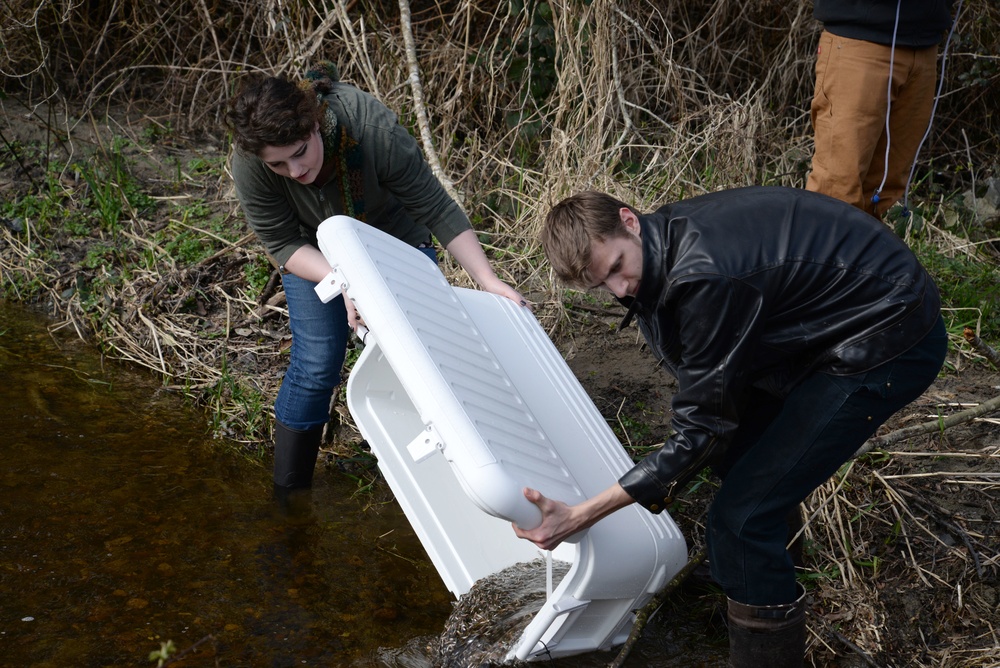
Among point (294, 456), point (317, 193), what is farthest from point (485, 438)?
point (294, 456)

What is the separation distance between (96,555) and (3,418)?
3.89 feet

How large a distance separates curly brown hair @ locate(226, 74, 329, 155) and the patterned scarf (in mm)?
109

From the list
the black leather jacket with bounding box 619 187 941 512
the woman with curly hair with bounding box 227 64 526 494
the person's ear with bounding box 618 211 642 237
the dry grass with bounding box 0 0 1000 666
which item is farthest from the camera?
the dry grass with bounding box 0 0 1000 666

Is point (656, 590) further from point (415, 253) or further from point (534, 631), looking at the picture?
point (415, 253)

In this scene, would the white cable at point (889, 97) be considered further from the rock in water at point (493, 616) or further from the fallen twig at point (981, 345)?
the rock in water at point (493, 616)

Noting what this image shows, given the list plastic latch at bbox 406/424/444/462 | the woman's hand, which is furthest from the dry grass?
plastic latch at bbox 406/424/444/462

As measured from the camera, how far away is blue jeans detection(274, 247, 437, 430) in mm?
2998

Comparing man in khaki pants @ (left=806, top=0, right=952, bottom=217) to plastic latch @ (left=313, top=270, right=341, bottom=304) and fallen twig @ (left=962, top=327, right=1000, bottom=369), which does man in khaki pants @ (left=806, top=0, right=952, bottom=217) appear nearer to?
fallen twig @ (left=962, top=327, right=1000, bottom=369)

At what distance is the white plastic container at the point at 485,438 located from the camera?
7.09 feet

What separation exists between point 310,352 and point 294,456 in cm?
49

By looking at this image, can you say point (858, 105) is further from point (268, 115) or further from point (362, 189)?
point (268, 115)

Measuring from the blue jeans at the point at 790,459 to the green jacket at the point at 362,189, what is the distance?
1.32 meters

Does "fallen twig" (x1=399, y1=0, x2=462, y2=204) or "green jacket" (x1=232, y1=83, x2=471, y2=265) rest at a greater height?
"green jacket" (x1=232, y1=83, x2=471, y2=265)

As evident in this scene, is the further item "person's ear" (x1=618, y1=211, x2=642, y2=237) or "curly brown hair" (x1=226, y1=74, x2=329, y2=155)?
"curly brown hair" (x1=226, y1=74, x2=329, y2=155)
